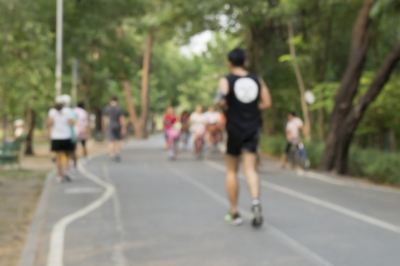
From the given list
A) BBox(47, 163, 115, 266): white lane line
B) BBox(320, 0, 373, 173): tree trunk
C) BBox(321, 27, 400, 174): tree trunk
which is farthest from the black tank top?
BBox(320, 0, 373, 173): tree trunk

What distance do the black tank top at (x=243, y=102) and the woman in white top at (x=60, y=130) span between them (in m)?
6.90

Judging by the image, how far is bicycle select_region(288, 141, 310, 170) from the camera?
21.3 metres

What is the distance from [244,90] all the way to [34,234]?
2759 mm

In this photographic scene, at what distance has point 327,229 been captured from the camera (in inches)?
351

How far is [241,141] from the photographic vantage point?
8.91 metres

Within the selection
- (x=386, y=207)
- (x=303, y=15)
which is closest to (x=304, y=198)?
(x=386, y=207)

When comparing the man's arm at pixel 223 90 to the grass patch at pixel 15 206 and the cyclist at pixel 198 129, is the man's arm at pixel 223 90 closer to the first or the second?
the grass patch at pixel 15 206

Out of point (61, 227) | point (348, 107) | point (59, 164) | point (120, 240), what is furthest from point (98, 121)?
point (120, 240)

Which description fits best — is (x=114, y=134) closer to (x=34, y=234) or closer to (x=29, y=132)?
(x=29, y=132)

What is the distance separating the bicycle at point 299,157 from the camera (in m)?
21.3

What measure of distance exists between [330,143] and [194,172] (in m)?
4.12

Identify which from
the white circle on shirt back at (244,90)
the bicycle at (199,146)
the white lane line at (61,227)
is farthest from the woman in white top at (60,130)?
the bicycle at (199,146)

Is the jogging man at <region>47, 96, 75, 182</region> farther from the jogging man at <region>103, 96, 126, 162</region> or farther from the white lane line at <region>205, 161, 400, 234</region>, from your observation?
the jogging man at <region>103, 96, 126, 162</region>

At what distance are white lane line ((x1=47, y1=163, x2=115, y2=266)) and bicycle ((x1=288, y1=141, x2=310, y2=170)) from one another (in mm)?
7925
